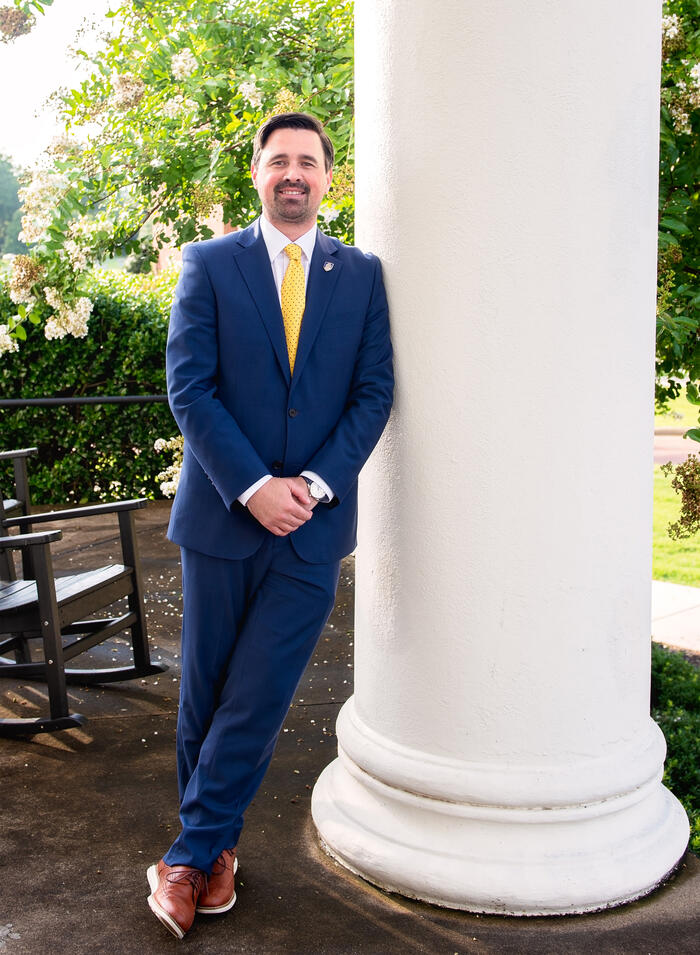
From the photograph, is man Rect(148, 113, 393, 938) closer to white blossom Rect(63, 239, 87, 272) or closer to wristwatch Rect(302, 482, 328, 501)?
wristwatch Rect(302, 482, 328, 501)

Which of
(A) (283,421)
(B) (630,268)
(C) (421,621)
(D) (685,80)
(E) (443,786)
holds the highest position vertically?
(D) (685,80)

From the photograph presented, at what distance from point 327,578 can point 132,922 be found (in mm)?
897

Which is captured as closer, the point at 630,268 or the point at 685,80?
the point at 630,268

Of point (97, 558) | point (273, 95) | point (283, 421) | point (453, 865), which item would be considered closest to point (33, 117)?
point (273, 95)

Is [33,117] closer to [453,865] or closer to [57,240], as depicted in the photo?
[57,240]

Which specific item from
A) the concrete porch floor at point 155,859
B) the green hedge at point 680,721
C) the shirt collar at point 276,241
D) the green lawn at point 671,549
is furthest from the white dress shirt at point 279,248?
the green lawn at point 671,549

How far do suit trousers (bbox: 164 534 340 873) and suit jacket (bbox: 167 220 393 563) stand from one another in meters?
0.07

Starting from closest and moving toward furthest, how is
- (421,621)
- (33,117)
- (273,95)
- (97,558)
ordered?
(421,621) → (273,95) → (33,117) → (97,558)

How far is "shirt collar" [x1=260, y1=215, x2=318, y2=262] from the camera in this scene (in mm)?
2488

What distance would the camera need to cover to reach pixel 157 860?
2.62 metres

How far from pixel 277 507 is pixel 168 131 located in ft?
9.94

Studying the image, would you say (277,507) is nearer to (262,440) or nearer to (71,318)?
(262,440)

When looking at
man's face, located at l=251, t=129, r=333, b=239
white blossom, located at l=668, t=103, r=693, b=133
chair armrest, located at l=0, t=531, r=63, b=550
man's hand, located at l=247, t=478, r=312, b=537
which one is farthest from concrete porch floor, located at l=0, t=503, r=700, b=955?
white blossom, located at l=668, t=103, r=693, b=133

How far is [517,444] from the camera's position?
2346mm
